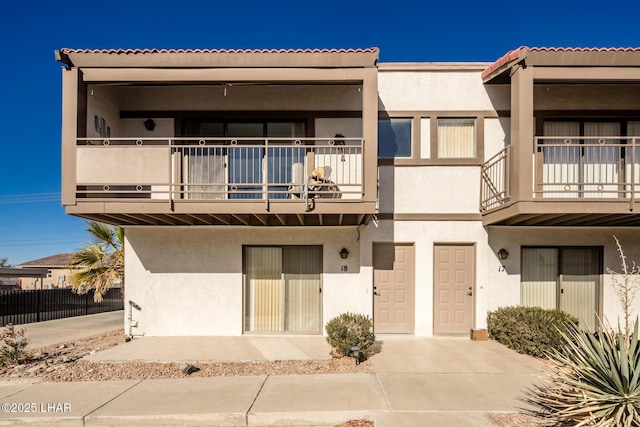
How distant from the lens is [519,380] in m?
6.31

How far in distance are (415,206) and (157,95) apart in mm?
7216

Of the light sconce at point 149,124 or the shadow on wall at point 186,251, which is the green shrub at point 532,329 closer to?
the shadow on wall at point 186,251

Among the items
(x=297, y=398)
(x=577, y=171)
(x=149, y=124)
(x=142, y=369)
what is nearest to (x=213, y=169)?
(x=149, y=124)

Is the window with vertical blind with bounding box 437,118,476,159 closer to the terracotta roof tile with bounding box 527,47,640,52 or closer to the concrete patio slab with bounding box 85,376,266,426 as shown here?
the terracotta roof tile with bounding box 527,47,640,52

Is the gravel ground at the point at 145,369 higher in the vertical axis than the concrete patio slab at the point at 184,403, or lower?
lower

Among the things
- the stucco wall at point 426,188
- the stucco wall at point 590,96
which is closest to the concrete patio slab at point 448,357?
the stucco wall at point 426,188

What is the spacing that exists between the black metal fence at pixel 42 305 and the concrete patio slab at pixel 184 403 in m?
9.50

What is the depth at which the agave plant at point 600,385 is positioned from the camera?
424 centimetres

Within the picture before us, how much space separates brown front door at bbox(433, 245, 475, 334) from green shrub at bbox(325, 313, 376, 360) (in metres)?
2.48

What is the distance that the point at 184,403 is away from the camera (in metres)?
5.41

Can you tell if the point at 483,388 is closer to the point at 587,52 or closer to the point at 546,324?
the point at 546,324

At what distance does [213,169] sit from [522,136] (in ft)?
22.9

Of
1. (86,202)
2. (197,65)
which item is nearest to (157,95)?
(197,65)

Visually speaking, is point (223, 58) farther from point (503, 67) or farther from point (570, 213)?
point (570, 213)
